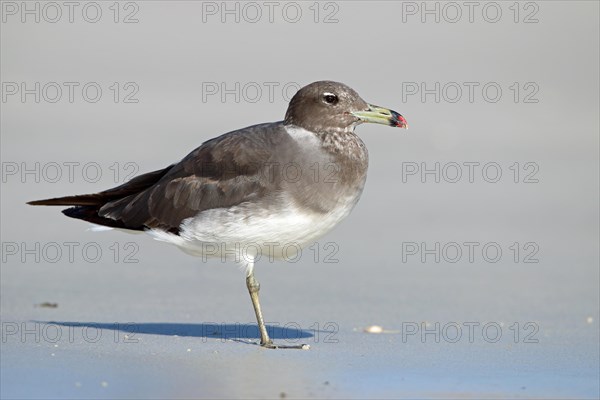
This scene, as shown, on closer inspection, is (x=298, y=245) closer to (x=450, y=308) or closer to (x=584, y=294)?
(x=450, y=308)

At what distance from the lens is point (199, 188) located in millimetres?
8055

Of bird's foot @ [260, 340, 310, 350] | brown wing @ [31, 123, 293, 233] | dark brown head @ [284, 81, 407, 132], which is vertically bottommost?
bird's foot @ [260, 340, 310, 350]

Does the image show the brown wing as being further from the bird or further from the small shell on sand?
the small shell on sand

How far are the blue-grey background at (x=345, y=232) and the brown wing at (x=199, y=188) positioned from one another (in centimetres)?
51

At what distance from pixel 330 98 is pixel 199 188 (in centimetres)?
99

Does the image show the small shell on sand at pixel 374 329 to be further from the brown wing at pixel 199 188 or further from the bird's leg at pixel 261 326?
the brown wing at pixel 199 188

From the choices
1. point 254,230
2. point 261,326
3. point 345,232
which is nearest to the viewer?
point 254,230

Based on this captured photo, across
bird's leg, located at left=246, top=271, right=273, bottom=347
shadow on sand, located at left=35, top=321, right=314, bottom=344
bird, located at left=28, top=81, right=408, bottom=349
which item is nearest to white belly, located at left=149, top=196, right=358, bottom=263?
bird, located at left=28, top=81, right=408, bottom=349

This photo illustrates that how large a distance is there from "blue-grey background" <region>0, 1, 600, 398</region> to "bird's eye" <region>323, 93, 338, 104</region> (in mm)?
1473

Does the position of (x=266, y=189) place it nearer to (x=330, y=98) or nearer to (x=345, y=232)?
(x=330, y=98)

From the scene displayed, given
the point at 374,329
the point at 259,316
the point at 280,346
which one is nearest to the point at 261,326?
the point at 259,316

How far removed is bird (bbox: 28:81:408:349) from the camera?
770 cm

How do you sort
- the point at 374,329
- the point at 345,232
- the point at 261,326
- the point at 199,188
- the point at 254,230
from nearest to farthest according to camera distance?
the point at 254,230 < the point at 261,326 < the point at 199,188 < the point at 374,329 < the point at 345,232

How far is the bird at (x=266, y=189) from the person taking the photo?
7703mm
